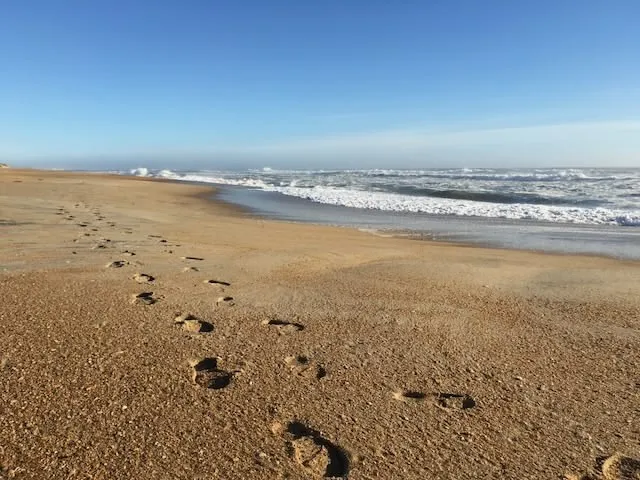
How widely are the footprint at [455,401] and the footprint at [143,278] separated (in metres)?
3.57

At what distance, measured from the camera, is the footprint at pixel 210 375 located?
2.96 meters

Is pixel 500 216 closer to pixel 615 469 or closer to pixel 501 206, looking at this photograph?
pixel 501 206

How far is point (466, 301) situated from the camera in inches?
198

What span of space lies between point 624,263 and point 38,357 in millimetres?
8358

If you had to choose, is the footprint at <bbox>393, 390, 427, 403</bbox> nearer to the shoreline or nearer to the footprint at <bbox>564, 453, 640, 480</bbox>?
the footprint at <bbox>564, 453, 640, 480</bbox>

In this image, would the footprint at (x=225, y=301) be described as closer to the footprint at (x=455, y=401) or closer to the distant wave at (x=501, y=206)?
the footprint at (x=455, y=401)

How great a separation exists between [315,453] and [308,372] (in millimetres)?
864

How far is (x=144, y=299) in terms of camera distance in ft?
14.9

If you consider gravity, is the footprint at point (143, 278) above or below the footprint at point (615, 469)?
above

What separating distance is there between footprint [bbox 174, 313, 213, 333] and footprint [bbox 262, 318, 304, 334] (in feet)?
1.61

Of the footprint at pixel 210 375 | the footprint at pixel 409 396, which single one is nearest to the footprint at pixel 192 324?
the footprint at pixel 210 375

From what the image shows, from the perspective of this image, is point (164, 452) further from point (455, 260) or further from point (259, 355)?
point (455, 260)

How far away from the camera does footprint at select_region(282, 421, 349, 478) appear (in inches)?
87.7

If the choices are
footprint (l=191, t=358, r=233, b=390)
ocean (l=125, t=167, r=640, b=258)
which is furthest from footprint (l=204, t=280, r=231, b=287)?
ocean (l=125, t=167, r=640, b=258)
